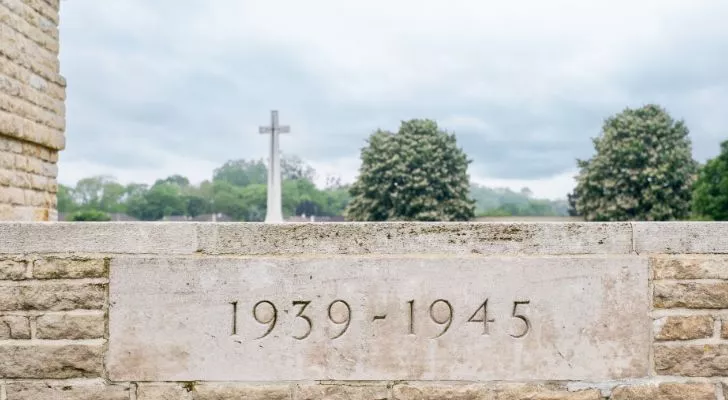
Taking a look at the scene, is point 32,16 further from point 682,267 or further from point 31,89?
point 682,267

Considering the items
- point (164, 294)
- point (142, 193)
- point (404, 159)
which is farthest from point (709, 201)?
point (142, 193)

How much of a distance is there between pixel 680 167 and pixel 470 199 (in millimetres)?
8590

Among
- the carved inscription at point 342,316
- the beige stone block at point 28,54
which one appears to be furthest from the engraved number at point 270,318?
the beige stone block at point 28,54

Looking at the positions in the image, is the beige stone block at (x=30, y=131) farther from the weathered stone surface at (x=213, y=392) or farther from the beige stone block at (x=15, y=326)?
the weathered stone surface at (x=213, y=392)

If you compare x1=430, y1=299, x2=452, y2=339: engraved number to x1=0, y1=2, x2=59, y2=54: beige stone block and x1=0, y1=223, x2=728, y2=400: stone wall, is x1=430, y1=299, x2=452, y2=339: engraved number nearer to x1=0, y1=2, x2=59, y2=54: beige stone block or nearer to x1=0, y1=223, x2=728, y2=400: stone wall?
x1=0, y1=223, x2=728, y2=400: stone wall

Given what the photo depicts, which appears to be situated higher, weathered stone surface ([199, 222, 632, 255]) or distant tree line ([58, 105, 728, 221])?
distant tree line ([58, 105, 728, 221])

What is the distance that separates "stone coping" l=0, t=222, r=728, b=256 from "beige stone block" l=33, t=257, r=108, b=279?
0.24ft

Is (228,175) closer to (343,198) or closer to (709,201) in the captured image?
(343,198)

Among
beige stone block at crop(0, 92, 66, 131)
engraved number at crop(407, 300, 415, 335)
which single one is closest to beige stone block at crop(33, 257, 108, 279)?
engraved number at crop(407, 300, 415, 335)

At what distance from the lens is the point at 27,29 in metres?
6.80

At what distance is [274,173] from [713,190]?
1521cm

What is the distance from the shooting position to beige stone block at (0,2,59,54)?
20.8 feet

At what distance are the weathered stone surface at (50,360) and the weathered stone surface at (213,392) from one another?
11.9 inches

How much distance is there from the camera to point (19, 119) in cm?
654
